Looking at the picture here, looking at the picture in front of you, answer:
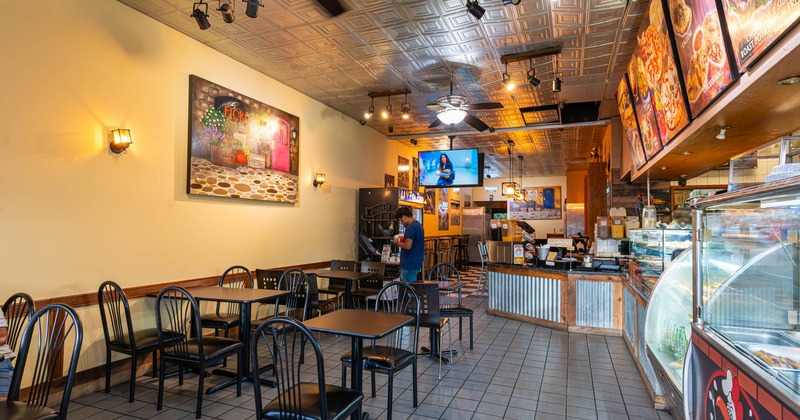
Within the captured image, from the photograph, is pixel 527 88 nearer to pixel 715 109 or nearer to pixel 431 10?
pixel 431 10

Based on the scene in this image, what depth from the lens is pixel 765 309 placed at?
2000 millimetres

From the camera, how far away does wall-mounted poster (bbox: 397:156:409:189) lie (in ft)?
35.0

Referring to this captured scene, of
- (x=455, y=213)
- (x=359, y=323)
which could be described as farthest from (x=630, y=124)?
(x=455, y=213)

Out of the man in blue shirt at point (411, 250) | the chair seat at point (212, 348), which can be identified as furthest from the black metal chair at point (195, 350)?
the man in blue shirt at point (411, 250)

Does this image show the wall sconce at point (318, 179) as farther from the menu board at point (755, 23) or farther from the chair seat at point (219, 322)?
the menu board at point (755, 23)

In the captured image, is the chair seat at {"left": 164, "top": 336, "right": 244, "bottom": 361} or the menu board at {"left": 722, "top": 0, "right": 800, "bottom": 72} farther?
the chair seat at {"left": 164, "top": 336, "right": 244, "bottom": 361}

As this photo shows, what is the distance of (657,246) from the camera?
443 centimetres

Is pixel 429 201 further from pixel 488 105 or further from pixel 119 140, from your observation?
pixel 119 140

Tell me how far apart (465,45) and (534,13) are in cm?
95

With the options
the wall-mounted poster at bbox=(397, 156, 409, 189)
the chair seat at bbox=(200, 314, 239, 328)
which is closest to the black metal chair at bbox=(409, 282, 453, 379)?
the chair seat at bbox=(200, 314, 239, 328)

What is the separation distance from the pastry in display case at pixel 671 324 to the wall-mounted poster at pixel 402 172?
25.7 feet

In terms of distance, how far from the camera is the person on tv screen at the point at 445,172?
8.30 metres

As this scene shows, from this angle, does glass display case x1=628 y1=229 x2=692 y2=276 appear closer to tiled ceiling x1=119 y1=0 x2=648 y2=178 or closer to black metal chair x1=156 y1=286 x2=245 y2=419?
tiled ceiling x1=119 y1=0 x2=648 y2=178

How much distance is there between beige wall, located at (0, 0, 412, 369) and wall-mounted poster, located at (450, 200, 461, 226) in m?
9.28
